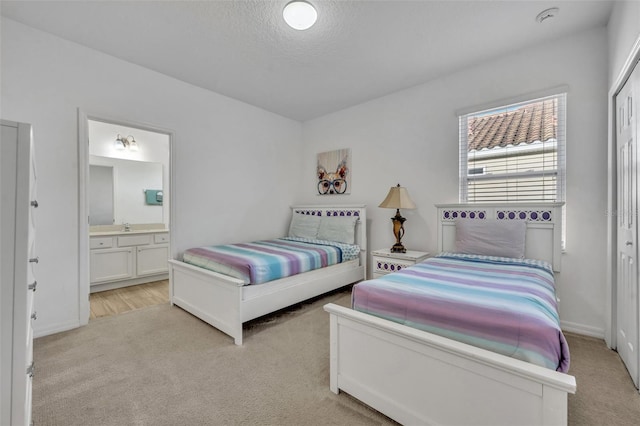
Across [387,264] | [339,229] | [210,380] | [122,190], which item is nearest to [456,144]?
[387,264]

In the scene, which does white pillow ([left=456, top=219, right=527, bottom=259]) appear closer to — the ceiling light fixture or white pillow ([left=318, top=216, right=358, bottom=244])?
white pillow ([left=318, top=216, right=358, bottom=244])

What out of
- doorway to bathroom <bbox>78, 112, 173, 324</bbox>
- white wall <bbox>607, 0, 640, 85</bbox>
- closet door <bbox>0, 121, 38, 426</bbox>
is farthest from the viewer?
doorway to bathroom <bbox>78, 112, 173, 324</bbox>

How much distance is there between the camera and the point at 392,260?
307 centimetres

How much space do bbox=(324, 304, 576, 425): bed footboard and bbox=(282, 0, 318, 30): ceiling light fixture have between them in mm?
2123

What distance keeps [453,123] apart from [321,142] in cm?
206

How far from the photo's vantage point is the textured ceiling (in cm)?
214

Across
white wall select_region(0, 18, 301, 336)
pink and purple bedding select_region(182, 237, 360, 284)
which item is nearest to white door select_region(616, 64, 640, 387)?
pink and purple bedding select_region(182, 237, 360, 284)

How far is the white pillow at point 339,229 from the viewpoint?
3756 millimetres

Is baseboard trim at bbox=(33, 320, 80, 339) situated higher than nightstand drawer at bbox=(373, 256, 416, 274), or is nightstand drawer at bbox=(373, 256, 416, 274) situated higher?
nightstand drawer at bbox=(373, 256, 416, 274)

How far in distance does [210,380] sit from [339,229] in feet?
7.87

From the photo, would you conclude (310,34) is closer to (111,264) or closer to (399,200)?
(399,200)

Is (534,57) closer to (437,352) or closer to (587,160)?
(587,160)

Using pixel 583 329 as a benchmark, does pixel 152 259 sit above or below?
above

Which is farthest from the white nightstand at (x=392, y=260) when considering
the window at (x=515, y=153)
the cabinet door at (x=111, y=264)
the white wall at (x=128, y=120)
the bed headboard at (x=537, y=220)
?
the cabinet door at (x=111, y=264)
